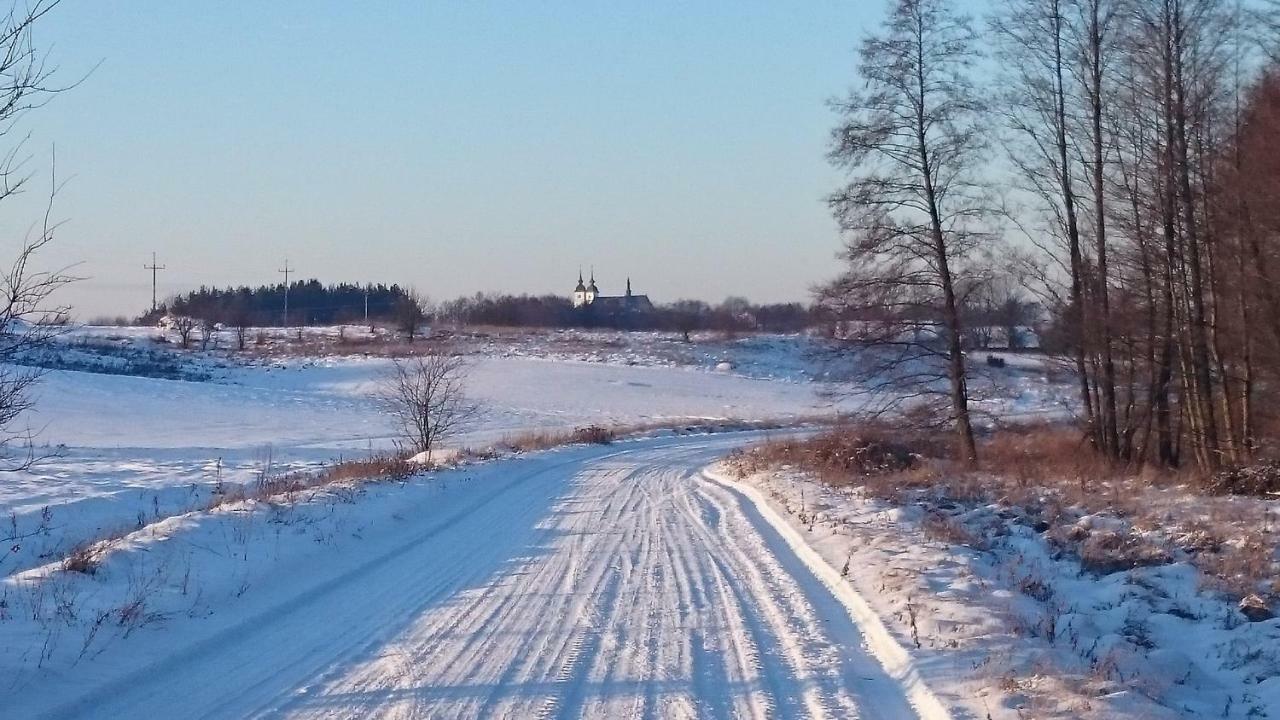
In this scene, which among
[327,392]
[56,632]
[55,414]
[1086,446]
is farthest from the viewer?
[327,392]

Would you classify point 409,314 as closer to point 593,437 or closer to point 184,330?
point 184,330

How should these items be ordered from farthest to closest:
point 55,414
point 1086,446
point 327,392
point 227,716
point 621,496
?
point 327,392
point 55,414
point 1086,446
point 621,496
point 227,716

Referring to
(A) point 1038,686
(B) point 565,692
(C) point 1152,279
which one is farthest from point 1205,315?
(B) point 565,692

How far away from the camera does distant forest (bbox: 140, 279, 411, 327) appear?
127 m

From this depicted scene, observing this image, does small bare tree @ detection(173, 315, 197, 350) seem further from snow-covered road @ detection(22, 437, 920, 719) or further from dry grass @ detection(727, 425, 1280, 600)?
snow-covered road @ detection(22, 437, 920, 719)

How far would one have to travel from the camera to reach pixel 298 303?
153 m

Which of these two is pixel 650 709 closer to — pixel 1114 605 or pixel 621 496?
pixel 1114 605

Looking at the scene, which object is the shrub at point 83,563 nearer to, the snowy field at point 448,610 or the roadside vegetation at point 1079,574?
the snowy field at point 448,610

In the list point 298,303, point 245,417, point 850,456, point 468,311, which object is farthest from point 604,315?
point 850,456

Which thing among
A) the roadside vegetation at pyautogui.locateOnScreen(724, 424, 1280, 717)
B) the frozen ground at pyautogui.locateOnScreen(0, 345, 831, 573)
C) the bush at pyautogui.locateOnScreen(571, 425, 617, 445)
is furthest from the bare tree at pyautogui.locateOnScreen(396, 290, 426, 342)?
the roadside vegetation at pyautogui.locateOnScreen(724, 424, 1280, 717)

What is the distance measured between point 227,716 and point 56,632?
198 centimetres

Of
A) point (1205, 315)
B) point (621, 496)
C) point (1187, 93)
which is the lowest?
point (621, 496)

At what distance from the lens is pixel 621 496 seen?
20.6 metres

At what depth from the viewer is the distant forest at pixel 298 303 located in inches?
4987
